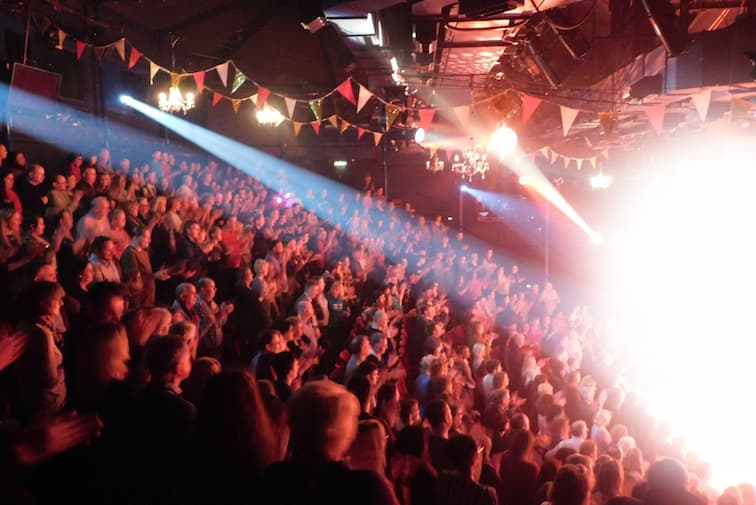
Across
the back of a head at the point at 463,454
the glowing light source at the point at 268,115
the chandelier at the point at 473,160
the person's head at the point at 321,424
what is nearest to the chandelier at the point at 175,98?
the glowing light source at the point at 268,115

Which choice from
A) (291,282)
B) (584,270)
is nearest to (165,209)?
(291,282)

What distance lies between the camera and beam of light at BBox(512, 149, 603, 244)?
20.8 meters

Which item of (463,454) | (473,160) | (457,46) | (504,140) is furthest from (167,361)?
(473,160)

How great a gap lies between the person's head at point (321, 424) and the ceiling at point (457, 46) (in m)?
3.79

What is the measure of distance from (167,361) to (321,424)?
730 millimetres

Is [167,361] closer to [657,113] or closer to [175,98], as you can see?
[657,113]

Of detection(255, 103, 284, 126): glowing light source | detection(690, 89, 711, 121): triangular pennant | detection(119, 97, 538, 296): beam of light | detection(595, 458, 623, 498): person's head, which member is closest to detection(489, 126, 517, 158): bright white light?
detection(690, 89, 711, 121): triangular pennant

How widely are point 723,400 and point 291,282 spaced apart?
7.37 metres

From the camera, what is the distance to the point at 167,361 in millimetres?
2381

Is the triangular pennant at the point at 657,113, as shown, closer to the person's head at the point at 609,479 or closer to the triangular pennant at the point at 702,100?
the triangular pennant at the point at 702,100

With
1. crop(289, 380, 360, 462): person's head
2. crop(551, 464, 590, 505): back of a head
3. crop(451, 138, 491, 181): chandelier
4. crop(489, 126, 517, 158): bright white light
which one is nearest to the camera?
crop(289, 380, 360, 462): person's head

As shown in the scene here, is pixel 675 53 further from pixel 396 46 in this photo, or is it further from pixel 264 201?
pixel 264 201

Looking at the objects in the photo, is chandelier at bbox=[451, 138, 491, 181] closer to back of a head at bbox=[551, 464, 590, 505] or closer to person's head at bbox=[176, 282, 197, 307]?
person's head at bbox=[176, 282, 197, 307]

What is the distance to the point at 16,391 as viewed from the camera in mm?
3090
